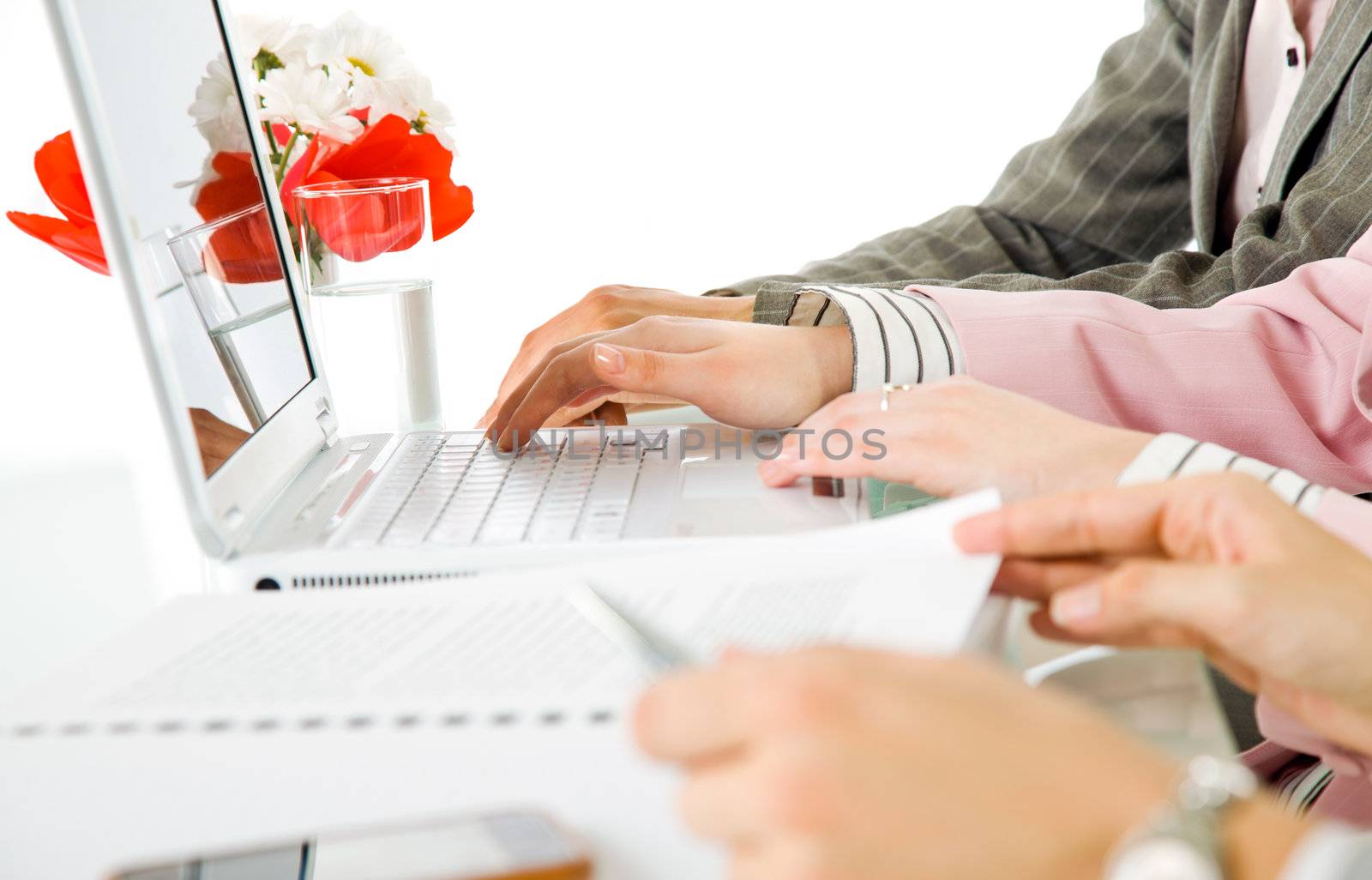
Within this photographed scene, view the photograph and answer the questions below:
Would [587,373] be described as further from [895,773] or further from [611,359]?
[895,773]

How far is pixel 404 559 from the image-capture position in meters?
0.56

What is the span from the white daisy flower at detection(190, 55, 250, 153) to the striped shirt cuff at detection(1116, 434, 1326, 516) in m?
0.57

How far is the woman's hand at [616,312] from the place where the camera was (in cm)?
96

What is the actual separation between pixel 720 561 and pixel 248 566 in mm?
253

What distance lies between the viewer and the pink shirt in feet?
3.91

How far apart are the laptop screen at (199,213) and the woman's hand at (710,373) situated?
164 millimetres

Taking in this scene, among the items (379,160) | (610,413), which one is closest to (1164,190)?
(610,413)

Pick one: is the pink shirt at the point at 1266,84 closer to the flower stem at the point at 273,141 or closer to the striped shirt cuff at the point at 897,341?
the striped shirt cuff at the point at 897,341

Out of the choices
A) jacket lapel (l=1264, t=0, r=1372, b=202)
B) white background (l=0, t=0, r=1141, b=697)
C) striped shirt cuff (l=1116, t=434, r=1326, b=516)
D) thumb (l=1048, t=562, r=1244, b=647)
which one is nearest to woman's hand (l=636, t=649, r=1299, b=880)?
thumb (l=1048, t=562, r=1244, b=647)

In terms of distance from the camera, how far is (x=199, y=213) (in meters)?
0.66

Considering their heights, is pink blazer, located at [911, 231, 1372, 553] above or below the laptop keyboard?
above

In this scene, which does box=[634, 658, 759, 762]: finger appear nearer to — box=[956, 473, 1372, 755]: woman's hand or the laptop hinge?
box=[956, 473, 1372, 755]: woman's hand

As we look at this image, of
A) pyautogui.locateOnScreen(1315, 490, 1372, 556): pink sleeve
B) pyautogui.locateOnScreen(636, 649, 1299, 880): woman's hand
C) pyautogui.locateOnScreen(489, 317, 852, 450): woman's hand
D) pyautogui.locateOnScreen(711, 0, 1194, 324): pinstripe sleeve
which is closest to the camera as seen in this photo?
pyautogui.locateOnScreen(636, 649, 1299, 880): woman's hand

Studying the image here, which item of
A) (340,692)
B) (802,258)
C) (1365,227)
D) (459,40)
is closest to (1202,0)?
(1365,227)
